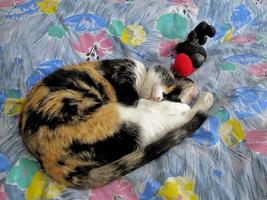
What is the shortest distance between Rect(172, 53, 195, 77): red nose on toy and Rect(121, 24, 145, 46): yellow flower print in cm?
26

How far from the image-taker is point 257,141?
1.26 metres

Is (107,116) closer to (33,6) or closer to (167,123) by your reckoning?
(167,123)

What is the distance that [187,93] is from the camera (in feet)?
4.93

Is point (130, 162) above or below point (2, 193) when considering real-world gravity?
above

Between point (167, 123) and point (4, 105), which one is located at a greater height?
point (167, 123)

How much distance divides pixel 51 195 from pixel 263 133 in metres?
0.78

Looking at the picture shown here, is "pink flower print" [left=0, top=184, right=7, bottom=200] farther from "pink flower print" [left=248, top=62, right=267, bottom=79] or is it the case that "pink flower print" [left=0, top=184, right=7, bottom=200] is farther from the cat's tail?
"pink flower print" [left=248, top=62, right=267, bottom=79]

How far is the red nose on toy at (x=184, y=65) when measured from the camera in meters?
1.61

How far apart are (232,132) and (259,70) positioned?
18.0 inches

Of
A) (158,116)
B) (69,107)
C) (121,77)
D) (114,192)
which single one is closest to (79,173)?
(114,192)

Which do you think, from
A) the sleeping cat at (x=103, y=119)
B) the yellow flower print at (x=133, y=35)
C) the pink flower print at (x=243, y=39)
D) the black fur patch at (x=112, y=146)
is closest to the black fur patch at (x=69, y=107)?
the sleeping cat at (x=103, y=119)

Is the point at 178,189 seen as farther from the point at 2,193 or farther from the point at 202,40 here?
the point at 202,40

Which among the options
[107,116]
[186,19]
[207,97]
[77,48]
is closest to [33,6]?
[77,48]

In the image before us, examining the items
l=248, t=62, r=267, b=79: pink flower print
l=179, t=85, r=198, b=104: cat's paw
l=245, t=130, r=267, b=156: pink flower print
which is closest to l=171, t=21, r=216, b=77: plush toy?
l=179, t=85, r=198, b=104: cat's paw
